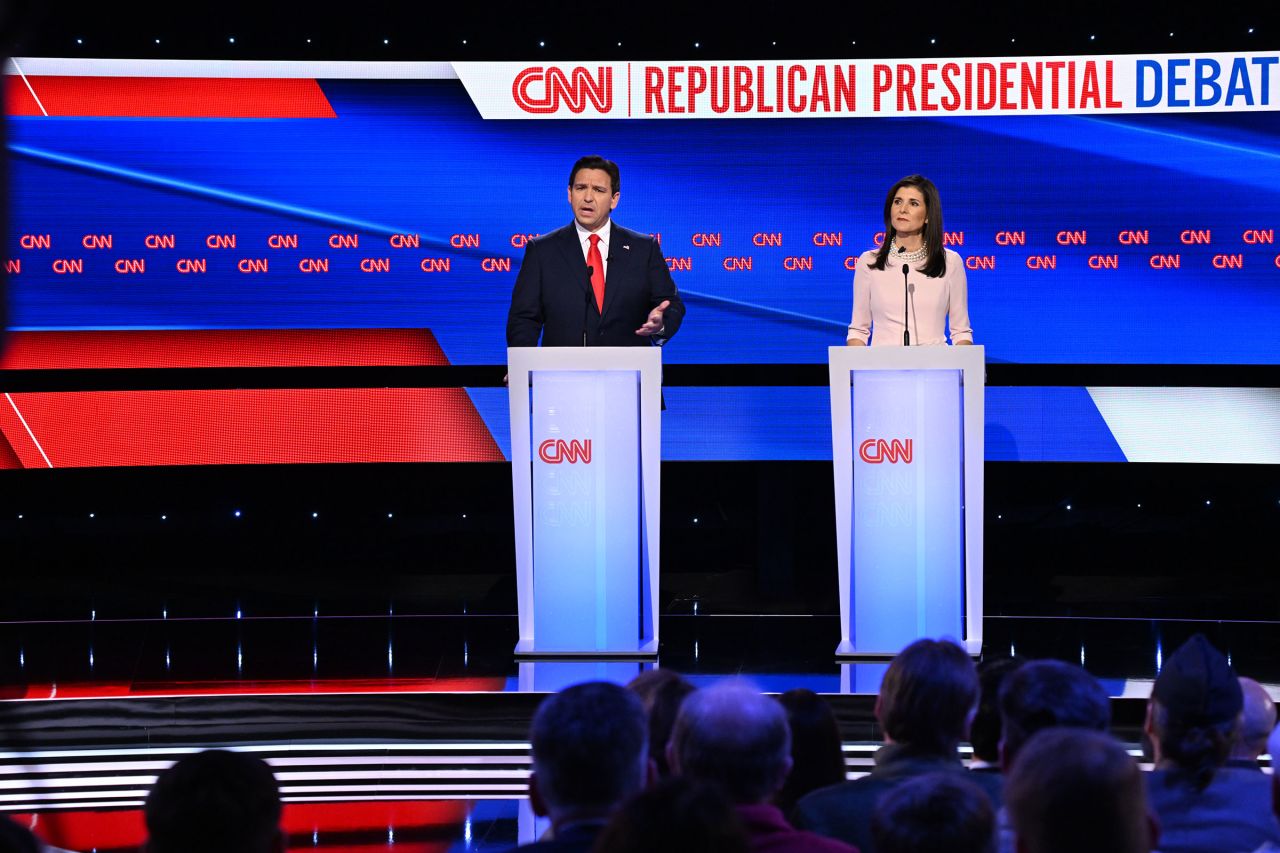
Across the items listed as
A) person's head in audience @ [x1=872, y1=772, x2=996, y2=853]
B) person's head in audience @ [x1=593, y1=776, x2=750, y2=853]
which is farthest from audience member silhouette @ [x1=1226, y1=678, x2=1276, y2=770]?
person's head in audience @ [x1=593, y1=776, x2=750, y2=853]

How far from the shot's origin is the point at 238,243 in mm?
6426

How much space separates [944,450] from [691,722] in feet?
9.89

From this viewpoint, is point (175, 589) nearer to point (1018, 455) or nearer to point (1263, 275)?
point (1018, 455)

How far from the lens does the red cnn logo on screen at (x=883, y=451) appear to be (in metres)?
4.98

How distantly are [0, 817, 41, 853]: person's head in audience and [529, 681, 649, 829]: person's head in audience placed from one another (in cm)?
68

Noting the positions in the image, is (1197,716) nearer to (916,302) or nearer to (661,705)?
(661,705)

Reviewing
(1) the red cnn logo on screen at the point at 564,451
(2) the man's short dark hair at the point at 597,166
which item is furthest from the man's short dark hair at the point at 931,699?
(2) the man's short dark hair at the point at 597,166

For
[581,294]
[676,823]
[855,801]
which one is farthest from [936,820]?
[581,294]

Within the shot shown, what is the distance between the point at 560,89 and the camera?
6.40 metres

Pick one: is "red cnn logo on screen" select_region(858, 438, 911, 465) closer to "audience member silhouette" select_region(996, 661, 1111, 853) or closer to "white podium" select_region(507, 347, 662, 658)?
"white podium" select_region(507, 347, 662, 658)

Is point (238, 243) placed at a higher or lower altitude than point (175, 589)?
higher

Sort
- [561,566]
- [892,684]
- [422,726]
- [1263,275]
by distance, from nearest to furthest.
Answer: [892,684]
[422,726]
[561,566]
[1263,275]

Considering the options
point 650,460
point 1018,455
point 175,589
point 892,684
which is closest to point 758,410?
point 1018,455

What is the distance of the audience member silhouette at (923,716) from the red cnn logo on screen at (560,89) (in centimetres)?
429
